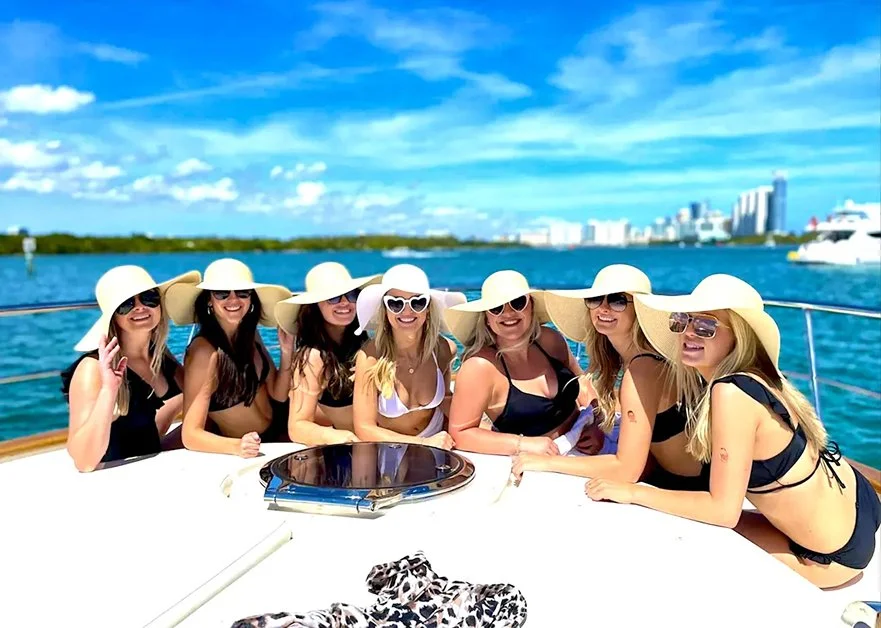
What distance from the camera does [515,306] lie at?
3.01 metres

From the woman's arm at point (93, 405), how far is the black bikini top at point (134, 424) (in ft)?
0.36

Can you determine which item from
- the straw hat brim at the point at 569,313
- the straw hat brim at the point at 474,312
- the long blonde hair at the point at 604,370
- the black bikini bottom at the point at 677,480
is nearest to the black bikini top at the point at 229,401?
the straw hat brim at the point at 474,312

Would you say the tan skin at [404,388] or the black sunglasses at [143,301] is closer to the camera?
the black sunglasses at [143,301]

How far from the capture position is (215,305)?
10.8ft

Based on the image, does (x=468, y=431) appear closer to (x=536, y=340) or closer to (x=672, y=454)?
(x=536, y=340)

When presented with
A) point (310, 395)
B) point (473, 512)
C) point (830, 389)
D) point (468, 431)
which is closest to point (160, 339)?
point (310, 395)

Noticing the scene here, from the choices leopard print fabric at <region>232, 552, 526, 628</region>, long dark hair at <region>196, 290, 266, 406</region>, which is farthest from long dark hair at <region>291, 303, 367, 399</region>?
leopard print fabric at <region>232, 552, 526, 628</region>

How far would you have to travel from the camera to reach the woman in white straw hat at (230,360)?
3.13 m

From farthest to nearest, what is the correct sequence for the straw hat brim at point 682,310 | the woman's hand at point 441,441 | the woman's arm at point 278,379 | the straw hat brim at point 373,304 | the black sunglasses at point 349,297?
the woman's arm at point 278,379 < the black sunglasses at point 349,297 < the straw hat brim at point 373,304 < the woman's hand at point 441,441 < the straw hat brim at point 682,310

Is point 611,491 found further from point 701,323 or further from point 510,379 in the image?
point 510,379

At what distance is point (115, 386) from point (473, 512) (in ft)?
4.98

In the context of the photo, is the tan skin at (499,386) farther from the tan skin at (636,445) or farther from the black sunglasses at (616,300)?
the black sunglasses at (616,300)

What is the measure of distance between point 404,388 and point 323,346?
498 millimetres

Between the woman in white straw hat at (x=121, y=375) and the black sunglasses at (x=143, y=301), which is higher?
the black sunglasses at (x=143, y=301)
